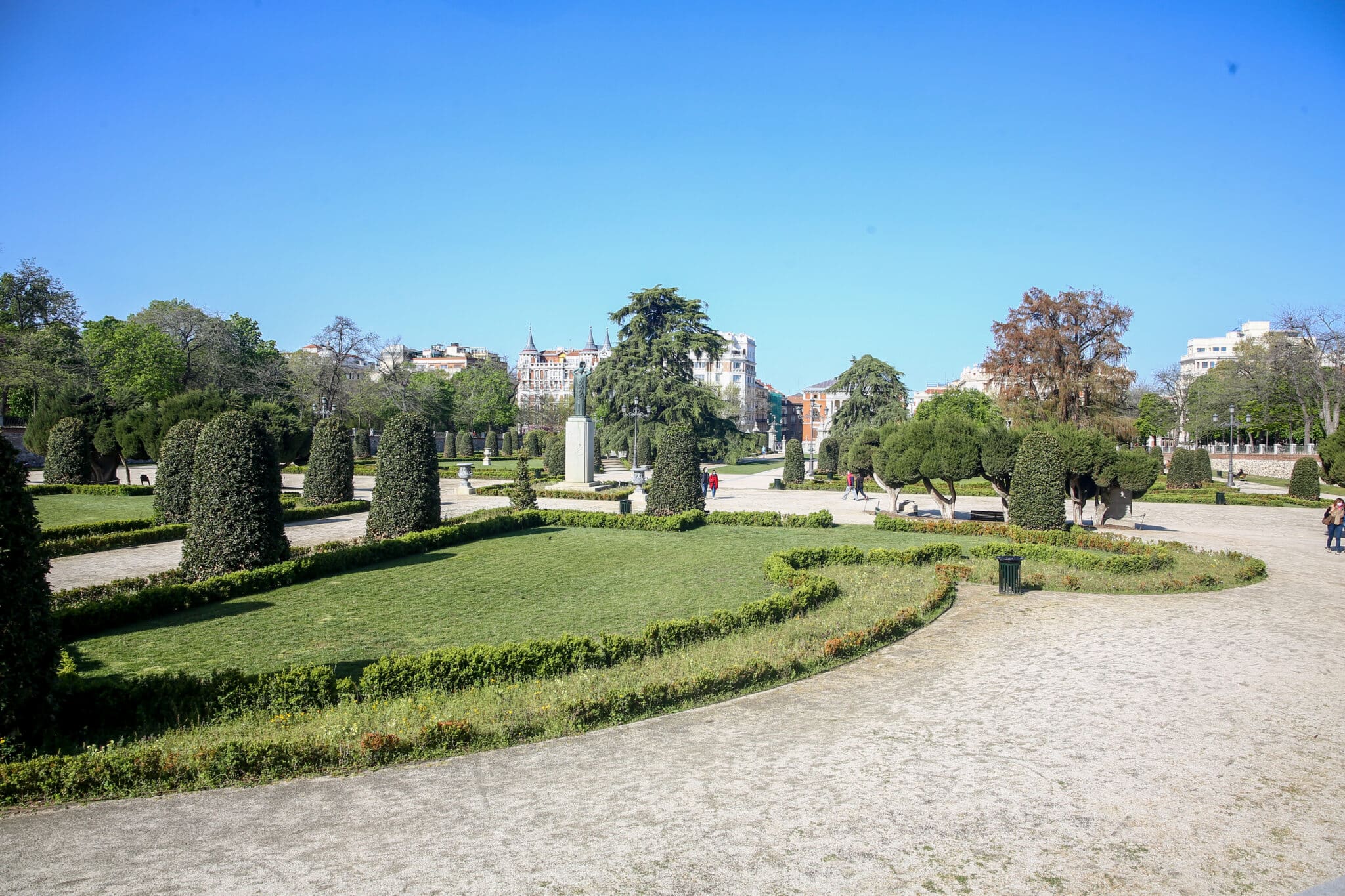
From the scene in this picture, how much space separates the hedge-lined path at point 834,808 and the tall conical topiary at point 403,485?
10.7 meters

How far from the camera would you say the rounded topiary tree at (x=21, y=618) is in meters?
5.75

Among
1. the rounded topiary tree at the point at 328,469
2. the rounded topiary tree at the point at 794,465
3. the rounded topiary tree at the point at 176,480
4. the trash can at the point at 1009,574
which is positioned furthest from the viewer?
the rounded topiary tree at the point at 794,465

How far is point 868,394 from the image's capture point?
4956 centimetres

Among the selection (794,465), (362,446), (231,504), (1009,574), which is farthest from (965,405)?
(231,504)

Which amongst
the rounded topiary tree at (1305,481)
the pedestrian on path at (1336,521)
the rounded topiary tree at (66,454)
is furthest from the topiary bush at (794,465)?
the rounded topiary tree at (66,454)

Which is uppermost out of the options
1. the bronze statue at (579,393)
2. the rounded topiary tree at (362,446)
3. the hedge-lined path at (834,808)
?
the bronze statue at (579,393)

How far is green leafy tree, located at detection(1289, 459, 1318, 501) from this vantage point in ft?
94.6

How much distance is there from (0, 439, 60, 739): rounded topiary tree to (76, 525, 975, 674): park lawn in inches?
82.2

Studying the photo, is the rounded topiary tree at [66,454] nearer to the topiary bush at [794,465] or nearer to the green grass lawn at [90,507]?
the green grass lawn at [90,507]

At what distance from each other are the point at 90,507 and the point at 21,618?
1892cm

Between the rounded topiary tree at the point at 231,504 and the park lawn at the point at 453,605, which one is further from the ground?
the rounded topiary tree at the point at 231,504

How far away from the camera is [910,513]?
24156 millimetres

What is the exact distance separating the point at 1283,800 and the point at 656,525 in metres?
14.8

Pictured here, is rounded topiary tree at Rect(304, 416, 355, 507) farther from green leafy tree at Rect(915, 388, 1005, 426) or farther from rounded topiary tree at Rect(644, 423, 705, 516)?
green leafy tree at Rect(915, 388, 1005, 426)
